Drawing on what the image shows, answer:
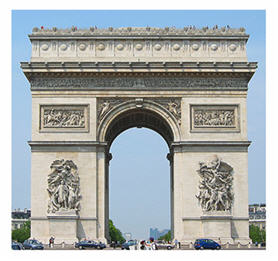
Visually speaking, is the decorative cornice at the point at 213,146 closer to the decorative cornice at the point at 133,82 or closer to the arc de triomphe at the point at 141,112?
the arc de triomphe at the point at 141,112

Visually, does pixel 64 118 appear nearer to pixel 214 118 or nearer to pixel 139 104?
pixel 139 104

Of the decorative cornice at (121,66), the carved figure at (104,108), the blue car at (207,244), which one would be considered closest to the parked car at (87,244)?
the blue car at (207,244)

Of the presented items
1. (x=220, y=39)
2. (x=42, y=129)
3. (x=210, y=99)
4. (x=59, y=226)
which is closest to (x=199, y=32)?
(x=220, y=39)

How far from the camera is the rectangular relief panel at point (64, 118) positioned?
136 ft

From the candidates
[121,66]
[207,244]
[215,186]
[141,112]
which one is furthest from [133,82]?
[207,244]

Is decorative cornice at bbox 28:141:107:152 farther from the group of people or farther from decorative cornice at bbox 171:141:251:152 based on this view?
decorative cornice at bbox 171:141:251:152

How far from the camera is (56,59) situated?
138 feet

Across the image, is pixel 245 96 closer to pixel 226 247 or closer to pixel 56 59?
pixel 226 247

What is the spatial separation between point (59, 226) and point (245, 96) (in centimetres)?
1411

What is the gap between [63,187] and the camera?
40500mm

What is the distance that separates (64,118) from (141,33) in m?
7.31

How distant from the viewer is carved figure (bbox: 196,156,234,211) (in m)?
40.5

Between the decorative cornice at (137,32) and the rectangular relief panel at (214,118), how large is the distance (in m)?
4.71

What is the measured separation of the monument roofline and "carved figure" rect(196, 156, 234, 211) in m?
8.07
